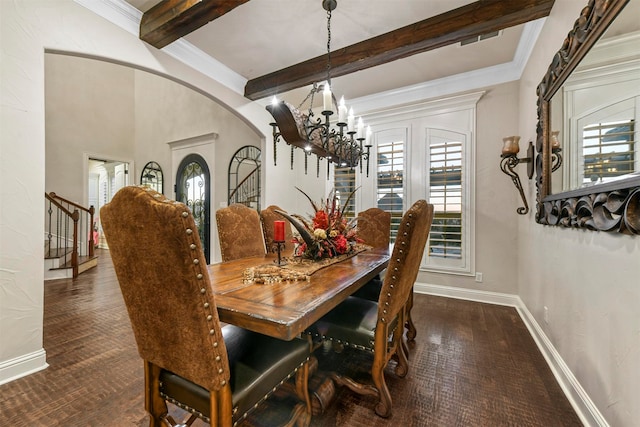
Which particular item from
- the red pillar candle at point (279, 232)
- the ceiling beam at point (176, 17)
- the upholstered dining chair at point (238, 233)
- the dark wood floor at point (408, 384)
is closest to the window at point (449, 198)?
the dark wood floor at point (408, 384)

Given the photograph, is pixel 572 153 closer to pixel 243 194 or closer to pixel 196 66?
pixel 196 66

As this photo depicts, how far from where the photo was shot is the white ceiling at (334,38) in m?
2.27

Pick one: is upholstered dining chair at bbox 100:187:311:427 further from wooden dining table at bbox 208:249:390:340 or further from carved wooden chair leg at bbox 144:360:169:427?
wooden dining table at bbox 208:249:390:340

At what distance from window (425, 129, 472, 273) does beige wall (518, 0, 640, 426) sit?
40.3 inches

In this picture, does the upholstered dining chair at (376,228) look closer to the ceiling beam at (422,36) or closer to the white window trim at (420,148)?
the white window trim at (420,148)

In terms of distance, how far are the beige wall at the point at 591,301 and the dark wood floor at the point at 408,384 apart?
0.94 feet

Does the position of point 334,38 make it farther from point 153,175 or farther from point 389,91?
point 153,175

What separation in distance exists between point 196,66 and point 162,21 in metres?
0.73

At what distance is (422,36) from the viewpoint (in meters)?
2.42

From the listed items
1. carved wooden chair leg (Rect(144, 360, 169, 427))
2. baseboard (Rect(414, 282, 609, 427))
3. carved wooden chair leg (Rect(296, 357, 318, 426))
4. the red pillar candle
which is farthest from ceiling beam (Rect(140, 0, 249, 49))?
baseboard (Rect(414, 282, 609, 427))

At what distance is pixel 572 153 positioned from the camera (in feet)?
5.26

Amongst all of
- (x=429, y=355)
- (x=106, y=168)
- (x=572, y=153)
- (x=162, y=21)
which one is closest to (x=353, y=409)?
(x=429, y=355)

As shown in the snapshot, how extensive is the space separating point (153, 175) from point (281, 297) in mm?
6790

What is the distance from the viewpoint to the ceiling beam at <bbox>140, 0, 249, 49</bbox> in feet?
6.60
